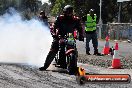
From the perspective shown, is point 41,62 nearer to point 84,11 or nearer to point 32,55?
point 32,55

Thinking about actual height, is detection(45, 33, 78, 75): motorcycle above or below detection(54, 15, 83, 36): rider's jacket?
below

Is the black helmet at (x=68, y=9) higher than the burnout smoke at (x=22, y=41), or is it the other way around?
the black helmet at (x=68, y=9)

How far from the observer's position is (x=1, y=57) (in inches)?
677

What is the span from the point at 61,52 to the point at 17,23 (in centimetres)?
724

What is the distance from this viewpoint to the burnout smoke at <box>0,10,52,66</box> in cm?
1644

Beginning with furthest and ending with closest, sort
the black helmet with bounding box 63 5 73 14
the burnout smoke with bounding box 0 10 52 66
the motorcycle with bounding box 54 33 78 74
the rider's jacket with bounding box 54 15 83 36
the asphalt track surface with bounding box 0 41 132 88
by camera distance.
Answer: the burnout smoke with bounding box 0 10 52 66 < the rider's jacket with bounding box 54 15 83 36 < the black helmet with bounding box 63 5 73 14 < the motorcycle with bounding box 54 33 78 74 < the asphalt track surface with bounding box 0 41 132 88

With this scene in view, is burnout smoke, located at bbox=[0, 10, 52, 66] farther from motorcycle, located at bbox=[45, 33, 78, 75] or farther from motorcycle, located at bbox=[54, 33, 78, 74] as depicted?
motorcycle, located at bbox=[54, 33, 78, 74]

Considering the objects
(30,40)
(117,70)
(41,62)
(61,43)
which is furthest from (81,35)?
(30,40)

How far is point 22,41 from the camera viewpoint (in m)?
18.5

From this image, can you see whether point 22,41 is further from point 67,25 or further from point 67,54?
point 67,54

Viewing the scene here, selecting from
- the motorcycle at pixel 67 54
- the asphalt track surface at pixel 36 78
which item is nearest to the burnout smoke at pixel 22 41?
the asphalt track surface at pixel 36 78

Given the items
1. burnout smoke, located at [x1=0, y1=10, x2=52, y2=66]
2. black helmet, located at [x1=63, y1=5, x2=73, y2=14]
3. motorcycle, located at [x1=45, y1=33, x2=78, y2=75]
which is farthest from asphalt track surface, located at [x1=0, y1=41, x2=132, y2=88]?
black helmet, located at [x1=63, y1=5, x2=73, y2=14]

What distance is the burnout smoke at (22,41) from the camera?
1644cm

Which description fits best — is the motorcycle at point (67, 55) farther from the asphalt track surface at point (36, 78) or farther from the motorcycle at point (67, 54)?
the asphalt track surface at point (36, 78)
